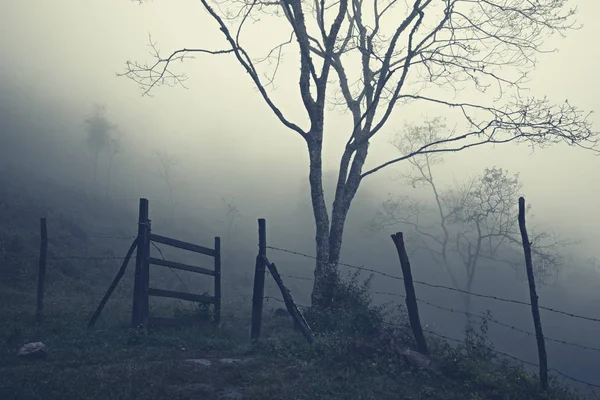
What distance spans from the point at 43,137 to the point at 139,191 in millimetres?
23035

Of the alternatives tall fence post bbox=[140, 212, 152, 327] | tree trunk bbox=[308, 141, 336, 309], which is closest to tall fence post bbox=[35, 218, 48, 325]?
tall fence post bbox=[140, 212, 152, 327]

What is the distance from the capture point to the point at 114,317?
11219 millimetres

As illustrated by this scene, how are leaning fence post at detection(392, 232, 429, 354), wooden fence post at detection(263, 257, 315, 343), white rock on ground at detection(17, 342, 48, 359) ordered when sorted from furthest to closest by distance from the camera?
wooden fence post at detection(263, 257, 315, 343) < leaning fence post at detection(392, 232, 429, 354) < white rock on ground at detection(17, 342, 48, 359)

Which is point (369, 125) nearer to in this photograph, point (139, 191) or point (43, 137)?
point (139, 191)

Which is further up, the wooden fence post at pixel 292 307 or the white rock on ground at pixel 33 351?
the wooden fence post at pixel 292 307

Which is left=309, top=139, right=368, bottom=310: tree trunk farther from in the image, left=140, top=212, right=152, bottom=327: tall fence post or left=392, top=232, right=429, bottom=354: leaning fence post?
left=140, top=212, right=152, bottom=327: tall fence post

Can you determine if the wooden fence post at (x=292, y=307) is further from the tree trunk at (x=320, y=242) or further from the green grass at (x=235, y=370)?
the tree trunk at (x=320, y=242)

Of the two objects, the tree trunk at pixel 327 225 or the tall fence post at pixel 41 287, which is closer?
the tall fence post at pixel 41 287

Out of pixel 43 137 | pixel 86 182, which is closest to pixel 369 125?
pixel 86 182

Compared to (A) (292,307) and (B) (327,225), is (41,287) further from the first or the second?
(B) (327,225)

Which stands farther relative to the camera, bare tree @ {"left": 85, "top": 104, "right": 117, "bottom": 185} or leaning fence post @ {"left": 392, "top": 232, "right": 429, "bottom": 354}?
bare tree @ {"left": 85, "top": 104, "right": 117, "bottom": 185}

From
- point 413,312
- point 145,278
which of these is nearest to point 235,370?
point 413,312

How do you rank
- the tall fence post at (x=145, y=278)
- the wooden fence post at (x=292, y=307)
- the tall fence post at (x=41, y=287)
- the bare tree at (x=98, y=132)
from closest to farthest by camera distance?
the wooden fence post at (x=292, y=307) < the tall fence post at (x=145, y=278) < the tall fence post at (x=41, y=287) < the bare tree at (x=98, y=132)

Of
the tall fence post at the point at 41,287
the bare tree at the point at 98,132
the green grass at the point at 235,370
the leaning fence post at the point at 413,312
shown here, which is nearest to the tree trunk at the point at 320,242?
the green grass at the point at 235,370
